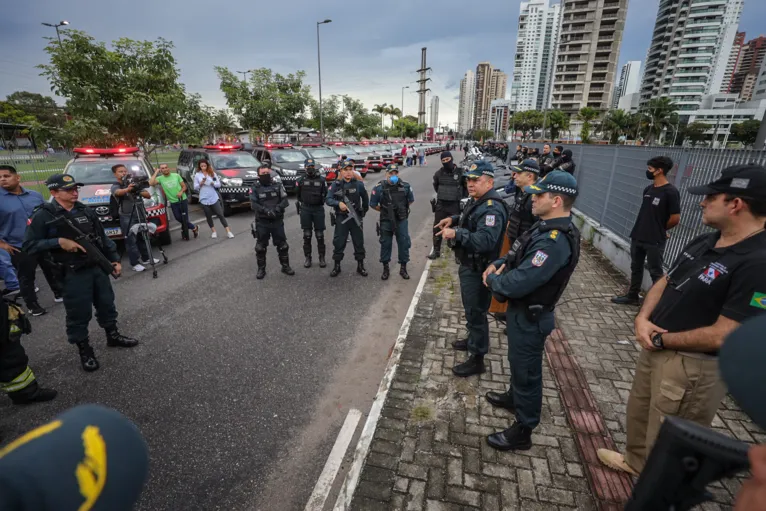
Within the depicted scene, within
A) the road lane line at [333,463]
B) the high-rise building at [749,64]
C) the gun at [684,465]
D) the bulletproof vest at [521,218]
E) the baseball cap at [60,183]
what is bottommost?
the road lane line at [333,463]

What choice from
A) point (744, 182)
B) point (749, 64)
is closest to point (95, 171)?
point (744, 182)

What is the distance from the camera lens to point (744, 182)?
189cm

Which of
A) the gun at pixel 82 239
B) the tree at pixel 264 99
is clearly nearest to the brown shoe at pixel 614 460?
the gun at pixel 82 239

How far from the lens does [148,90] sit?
11469mm

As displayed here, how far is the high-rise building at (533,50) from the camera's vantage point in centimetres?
13588

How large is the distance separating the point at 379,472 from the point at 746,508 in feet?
7.33

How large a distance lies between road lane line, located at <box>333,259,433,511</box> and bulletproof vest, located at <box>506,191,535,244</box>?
2.28 metres

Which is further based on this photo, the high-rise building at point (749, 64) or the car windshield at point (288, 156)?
the high-rise building at point (749, 64)

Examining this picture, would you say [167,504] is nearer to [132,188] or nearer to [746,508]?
[746,508]

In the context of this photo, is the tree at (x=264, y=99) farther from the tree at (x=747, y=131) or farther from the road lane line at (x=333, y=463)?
the tree at (x=747, y=131)

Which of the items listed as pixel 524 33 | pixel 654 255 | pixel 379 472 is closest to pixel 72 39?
pixel 379 472

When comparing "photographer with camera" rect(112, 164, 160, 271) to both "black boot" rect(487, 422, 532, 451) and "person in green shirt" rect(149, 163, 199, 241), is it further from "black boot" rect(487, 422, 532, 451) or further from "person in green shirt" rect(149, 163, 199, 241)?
"black boot" rect(487, 422, 532, 451)

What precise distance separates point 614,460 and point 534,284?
148 cm

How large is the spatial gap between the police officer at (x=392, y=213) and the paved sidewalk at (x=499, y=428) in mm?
1960
